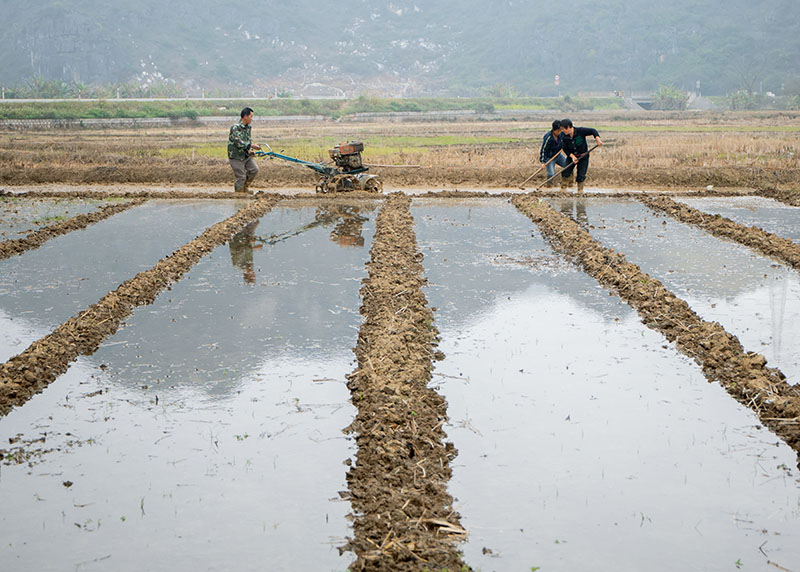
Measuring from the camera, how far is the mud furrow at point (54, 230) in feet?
37.6

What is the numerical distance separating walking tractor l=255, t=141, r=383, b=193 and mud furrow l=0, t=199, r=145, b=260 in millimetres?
2734

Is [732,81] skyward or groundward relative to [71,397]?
skyward

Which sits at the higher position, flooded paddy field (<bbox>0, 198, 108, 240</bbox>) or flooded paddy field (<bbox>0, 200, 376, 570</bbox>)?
flooded paddy field (<bbox>0, 198, 108, 240</bbox>)

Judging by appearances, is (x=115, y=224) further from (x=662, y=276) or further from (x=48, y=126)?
(x=48, y=126)

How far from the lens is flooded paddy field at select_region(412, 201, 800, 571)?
4.16 meters

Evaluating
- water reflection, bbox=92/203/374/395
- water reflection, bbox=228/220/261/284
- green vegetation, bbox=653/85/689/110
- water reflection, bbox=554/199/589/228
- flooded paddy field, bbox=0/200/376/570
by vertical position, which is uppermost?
green vegetation, bbox=653/85/689/110

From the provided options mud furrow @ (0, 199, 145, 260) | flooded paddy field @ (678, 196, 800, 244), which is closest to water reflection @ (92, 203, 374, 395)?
mud furrow @ (0, 199, 145, 260)

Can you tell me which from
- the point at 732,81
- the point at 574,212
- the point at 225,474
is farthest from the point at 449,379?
the point at 732,81

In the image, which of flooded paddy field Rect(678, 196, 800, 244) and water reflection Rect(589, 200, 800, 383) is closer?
water reflection Rect(589, 200, 800, 383)

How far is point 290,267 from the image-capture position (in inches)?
409

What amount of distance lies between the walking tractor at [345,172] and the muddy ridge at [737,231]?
525cm

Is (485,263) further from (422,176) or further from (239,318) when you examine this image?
(422,176)

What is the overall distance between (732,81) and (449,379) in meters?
138

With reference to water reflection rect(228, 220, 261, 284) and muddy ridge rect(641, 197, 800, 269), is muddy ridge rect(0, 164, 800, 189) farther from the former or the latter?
water reflection rect(228, 220, 261, 284)
